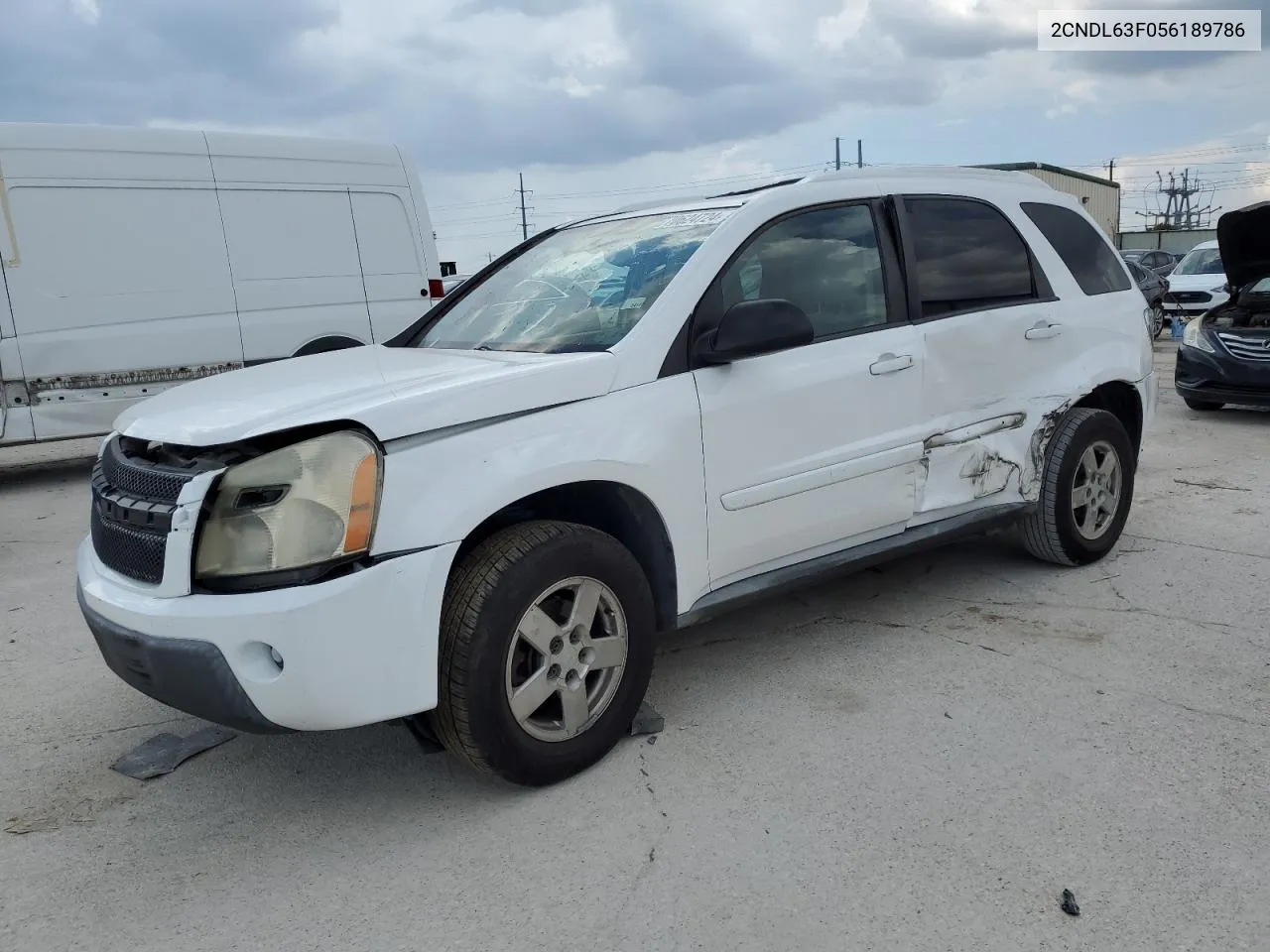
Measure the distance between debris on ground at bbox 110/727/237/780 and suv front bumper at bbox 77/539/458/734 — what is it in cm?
67

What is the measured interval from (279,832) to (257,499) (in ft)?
3.17

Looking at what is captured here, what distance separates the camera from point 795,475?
3447 millimetres

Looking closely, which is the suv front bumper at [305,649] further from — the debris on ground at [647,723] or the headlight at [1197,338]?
the headlight at [1197,338]

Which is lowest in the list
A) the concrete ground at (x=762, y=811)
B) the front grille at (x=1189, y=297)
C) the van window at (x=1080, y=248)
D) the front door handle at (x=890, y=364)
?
the concrete ground at (x=762, y=811)

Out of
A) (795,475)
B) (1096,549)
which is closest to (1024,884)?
(795,475)

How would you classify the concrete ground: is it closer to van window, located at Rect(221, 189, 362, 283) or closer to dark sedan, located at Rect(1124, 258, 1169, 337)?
van window, located at Rect(221, 189, 362, 283)

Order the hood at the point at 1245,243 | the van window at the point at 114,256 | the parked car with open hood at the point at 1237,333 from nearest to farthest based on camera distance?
the van window at the point at 114,256 < the hood at the point at 1245,243 < the parked car with open hood at the point at 1237,333

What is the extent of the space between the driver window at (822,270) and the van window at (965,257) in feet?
0.80

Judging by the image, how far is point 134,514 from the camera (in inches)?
107

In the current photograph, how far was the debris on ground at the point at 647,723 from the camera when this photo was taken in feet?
10.7

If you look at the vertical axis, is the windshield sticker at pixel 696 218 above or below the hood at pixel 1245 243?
above

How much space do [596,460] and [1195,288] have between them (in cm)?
1561

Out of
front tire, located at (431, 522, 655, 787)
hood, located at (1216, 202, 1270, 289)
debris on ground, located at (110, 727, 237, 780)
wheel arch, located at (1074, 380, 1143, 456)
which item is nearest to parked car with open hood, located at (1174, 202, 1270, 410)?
hood, located at (1216, 202, 1270, 289)

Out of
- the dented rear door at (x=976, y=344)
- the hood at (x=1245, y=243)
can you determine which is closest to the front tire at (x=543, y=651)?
the dented rear door at (x=976, y=344)
